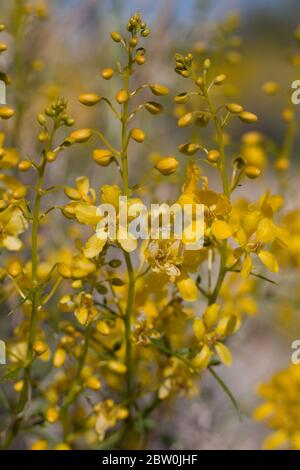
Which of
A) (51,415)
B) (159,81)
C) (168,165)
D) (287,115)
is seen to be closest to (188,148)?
(168,165)

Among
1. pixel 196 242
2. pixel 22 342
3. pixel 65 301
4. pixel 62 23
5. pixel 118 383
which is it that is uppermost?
pixel 62 23

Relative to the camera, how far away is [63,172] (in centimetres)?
334

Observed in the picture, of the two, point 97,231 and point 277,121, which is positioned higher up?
point 97,231

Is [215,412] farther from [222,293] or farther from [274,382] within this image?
[222,293]

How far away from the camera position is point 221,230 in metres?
1.46

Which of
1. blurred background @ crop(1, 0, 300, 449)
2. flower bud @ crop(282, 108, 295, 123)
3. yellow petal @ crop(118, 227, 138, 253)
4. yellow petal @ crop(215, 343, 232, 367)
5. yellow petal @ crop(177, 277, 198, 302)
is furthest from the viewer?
blurred background @ crop(1, 0, 300, 449)

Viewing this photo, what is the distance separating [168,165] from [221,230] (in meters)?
0.19

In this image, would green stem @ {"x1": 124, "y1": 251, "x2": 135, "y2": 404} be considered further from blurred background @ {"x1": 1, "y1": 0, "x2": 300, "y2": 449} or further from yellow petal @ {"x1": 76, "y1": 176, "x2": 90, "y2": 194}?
blurred background @ {"x1": 1, "y1": 0, "x2": 300, "y2": 449}

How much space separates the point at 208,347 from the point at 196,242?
29 centimetres

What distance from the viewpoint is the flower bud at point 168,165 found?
1.52 m

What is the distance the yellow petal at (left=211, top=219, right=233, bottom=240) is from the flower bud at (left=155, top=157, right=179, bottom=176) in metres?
0.16

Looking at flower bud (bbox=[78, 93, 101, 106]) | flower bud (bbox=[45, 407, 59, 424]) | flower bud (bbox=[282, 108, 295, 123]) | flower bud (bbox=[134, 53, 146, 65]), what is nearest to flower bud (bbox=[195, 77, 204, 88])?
flower bud (bbox=[134, 53, 146, 65])

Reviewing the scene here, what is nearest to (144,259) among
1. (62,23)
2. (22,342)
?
(22,342)

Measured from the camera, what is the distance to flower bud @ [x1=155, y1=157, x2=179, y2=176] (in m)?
1.52
